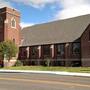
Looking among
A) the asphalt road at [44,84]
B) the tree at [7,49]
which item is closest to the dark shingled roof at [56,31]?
the tree at [7,49]

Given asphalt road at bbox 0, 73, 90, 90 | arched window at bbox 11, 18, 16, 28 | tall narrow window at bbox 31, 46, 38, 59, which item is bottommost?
asphalt road at bbox 0, 73, 90, 90

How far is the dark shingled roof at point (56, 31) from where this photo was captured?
2128 inches

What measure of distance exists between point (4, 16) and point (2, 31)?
134 inches

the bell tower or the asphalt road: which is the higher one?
the bell tower

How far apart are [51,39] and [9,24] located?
10141 mm

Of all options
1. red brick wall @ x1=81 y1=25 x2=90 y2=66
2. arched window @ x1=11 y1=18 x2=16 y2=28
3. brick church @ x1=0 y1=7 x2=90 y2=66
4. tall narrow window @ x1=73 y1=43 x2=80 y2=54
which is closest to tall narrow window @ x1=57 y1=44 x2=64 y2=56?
brick church @ x1=0 y1=7 x2=90 y2=66

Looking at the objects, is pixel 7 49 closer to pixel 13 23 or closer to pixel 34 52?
pixel 34 52

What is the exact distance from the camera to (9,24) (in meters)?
59.9

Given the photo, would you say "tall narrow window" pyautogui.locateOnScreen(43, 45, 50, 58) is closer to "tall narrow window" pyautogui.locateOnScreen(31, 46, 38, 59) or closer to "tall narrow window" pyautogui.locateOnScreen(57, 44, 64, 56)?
"tall narrow window" pyautogui.locateOnScreen(31, 46, 38, 59)

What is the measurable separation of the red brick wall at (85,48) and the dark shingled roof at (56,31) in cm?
217

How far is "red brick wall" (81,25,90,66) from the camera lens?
49.3 meters

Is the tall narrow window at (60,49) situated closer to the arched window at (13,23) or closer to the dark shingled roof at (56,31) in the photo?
the dark shingled roof at (56,31)

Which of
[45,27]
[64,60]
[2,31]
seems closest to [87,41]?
[64,60]

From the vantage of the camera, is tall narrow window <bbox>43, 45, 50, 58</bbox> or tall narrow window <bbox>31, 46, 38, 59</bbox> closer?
tall narrow window <bbox>43, 45, 50, 58</bbox>
